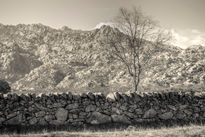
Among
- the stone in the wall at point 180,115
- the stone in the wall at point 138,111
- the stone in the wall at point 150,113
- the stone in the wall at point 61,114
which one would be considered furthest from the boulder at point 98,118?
the stone in the wall at point 180,115

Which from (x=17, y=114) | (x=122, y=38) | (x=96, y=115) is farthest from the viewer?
(x=122, y=38)

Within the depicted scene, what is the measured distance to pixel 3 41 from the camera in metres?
84.8

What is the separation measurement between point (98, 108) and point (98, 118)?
52cm

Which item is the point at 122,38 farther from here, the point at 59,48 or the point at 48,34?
the point at 48,34

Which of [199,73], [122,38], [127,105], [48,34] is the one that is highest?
[48,34]

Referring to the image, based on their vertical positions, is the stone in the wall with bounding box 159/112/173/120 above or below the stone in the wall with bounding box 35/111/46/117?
below

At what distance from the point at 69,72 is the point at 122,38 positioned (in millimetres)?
38621

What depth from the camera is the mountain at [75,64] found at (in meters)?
44.0

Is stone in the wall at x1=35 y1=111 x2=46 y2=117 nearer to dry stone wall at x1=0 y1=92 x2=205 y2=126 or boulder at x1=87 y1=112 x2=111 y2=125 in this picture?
dry stone wall at x1=0 y1=92 x2=205 y2=126

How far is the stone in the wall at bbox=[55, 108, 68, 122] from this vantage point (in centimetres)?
1114

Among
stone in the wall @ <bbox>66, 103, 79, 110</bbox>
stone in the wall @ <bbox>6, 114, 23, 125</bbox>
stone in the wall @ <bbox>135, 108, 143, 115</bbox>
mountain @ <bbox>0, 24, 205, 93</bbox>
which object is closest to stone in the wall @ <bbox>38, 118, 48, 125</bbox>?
stone in the wall @ <bbox>6, 114, 23, 125</bbox>

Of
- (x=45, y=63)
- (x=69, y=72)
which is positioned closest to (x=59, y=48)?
(x=45, y=63)

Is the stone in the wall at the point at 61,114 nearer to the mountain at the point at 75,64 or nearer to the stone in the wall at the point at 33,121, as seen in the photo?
the stone in the wall at the point at 33,121

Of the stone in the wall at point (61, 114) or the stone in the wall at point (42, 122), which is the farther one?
the stone in the wall at point (61, 114)
